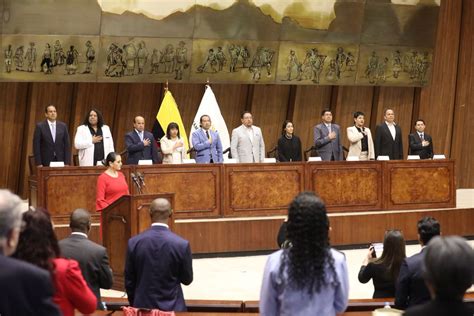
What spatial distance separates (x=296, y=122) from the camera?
14.3 metres

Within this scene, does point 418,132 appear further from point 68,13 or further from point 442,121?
point 68,13

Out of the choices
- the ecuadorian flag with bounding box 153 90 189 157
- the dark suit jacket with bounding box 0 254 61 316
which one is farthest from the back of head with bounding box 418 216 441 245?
the ecuadorian flag with bounding box 153 90 189 157

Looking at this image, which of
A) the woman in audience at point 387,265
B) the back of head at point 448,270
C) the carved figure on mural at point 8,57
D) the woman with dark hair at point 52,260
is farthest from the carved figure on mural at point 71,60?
the back of head at point 448,270

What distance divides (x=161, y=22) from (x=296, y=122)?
302 cm

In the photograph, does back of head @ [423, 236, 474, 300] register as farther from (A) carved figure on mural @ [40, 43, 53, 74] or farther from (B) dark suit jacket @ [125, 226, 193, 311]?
(A) carved figure on mural @ [40, 43, 53, 74]

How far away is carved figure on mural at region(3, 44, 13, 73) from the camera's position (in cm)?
1154

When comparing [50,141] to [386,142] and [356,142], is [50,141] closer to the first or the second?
[356,142]

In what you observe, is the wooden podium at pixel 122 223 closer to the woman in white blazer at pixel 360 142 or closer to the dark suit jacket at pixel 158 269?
the dark suit jacket at pixel 158 269

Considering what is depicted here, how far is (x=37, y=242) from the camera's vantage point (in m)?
3.06

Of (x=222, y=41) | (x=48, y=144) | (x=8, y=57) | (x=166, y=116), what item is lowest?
(x=48, y=144)

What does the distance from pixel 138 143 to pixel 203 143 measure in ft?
2.48

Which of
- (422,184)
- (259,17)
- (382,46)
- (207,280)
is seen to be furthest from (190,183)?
(382,46)

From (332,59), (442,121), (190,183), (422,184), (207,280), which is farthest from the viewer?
(442,121)

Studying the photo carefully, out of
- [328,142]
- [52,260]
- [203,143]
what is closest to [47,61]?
[203,143]
